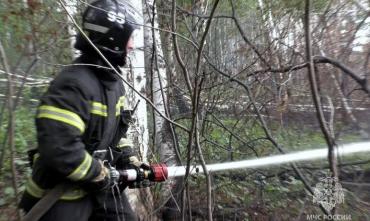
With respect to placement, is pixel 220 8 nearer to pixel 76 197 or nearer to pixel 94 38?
pixel 94 38

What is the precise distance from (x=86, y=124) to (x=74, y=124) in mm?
129

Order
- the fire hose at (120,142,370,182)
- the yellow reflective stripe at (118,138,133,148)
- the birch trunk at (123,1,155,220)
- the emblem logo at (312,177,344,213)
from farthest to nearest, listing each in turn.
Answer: the birch trunk at (123,1,155,220) < the yellow reflective stripe at (118,138,133,148) < the fire hose at (120,142,370,182) < the emblem logo at (312,177,344,213)

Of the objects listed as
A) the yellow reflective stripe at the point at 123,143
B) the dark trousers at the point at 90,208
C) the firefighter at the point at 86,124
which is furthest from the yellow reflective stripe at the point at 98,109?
the yellow reflective stripe at the point at 123,143

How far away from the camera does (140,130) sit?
143 inches

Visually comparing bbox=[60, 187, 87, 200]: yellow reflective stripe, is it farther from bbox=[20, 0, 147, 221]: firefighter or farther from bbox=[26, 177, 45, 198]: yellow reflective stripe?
bbox=[26, 177, 45, 198]: yellow reflective stripe

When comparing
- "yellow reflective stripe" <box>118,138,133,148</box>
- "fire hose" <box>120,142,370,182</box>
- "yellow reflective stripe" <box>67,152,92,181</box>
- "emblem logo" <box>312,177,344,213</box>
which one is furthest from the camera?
"yellow reflective stripe" <box>118,138,133,148</box>

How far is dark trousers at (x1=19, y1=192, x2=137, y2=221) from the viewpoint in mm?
2320

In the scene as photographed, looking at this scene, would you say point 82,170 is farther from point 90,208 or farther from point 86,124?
point 90,208

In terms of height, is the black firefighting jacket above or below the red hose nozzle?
above

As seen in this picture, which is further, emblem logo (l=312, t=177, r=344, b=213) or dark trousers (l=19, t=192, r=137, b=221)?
emblem logo (l=312, t=177, r=344, b=213)

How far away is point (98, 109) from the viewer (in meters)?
2.28

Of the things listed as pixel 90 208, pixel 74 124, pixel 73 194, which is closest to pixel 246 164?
pixel 90 208

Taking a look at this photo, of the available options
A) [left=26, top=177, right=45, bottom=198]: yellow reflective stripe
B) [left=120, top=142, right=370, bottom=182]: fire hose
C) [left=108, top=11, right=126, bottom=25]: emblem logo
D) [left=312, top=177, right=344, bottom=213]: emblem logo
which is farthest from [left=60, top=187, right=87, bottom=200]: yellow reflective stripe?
[left=312, top=177, right=344, bottom=213]: emblem logo

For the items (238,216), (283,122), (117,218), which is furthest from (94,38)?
(283,122)
